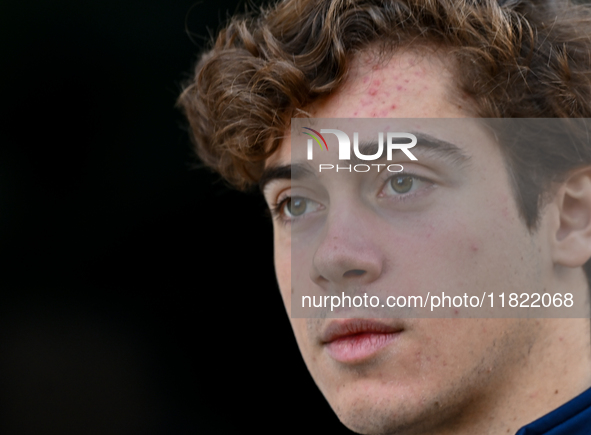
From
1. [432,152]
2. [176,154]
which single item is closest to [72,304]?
[176,154]

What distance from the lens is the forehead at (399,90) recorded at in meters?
1.45

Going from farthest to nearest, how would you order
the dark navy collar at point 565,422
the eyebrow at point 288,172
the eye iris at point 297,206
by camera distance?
1. the eye iris at point 297,206
2. the eyebrow at point 288,172
3. the dark navy collar at point 565,422

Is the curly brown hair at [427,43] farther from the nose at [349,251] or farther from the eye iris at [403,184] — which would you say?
the nose at [349,251]

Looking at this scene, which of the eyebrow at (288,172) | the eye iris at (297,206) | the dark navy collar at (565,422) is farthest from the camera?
the eye iris at (297,206)

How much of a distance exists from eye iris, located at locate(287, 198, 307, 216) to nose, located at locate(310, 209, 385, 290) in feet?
0.71

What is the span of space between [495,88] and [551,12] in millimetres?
310

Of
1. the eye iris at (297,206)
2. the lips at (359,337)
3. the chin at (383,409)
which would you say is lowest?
the chin at (383,409)

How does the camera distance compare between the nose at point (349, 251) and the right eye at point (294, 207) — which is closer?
the nose at point (349, 251)

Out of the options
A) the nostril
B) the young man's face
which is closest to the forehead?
the young man's face

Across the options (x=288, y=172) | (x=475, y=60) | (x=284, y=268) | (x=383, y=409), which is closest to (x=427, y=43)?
(x=475, y=60)

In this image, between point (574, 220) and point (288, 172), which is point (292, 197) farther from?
point (574, 220)

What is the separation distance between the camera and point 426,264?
4.58ft

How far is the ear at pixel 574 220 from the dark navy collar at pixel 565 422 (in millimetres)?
335
